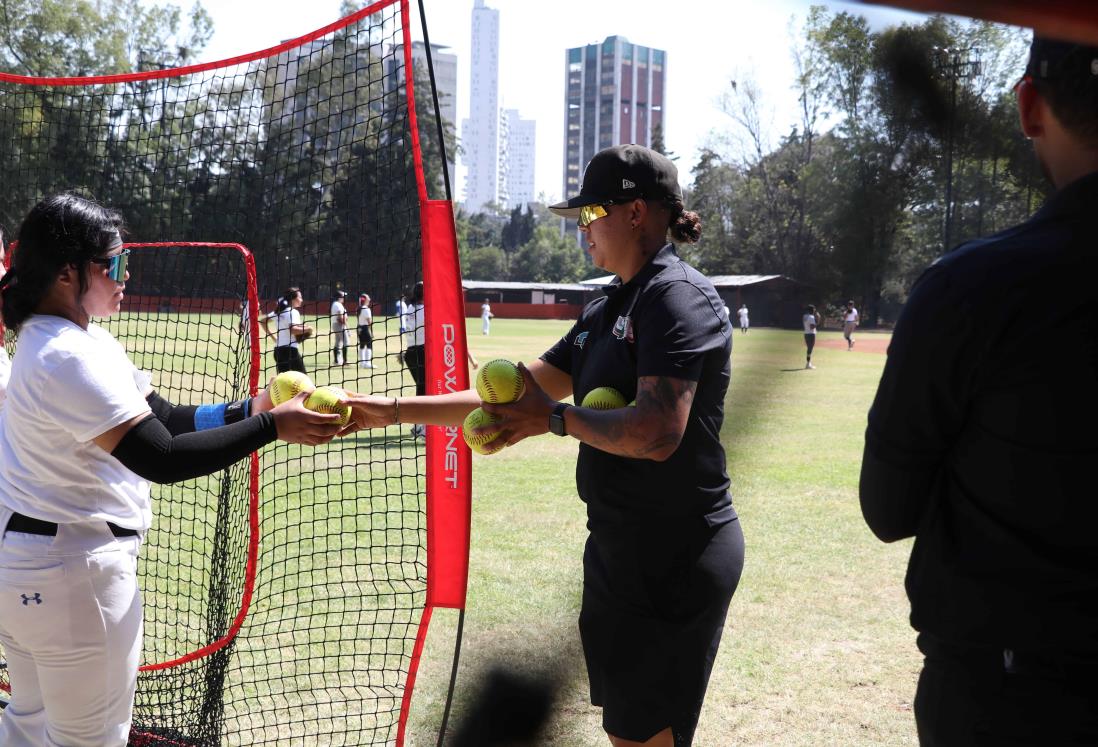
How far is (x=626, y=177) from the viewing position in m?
2.48

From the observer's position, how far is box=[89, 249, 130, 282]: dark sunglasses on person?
2553 mm

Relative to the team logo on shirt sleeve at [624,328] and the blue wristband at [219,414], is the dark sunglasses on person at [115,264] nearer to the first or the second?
the blue wristband at [219,414]

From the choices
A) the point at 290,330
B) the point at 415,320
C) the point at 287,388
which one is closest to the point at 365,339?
the point at 415,320

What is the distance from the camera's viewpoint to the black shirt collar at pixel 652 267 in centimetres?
247

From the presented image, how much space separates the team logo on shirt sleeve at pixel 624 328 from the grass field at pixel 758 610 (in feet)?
1.02

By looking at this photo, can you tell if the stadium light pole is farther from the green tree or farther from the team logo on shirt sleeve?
the green tree

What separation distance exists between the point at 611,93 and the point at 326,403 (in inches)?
5259

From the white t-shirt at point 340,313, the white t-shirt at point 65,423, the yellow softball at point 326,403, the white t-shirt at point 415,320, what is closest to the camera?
the white t-shirt at point 65,423

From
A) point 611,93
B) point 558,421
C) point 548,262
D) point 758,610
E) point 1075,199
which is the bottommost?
point 758,610

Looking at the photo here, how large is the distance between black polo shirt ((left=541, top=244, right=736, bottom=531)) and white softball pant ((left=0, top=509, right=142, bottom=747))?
1315 mm

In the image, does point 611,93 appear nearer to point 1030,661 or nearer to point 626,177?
point 626,177

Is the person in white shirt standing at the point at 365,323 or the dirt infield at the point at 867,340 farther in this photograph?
the person in white shirt standing at the point at 365,323

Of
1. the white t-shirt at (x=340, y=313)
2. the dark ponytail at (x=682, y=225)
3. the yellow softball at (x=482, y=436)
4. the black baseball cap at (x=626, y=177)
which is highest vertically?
the black baseball cap at (x=626, y=177)

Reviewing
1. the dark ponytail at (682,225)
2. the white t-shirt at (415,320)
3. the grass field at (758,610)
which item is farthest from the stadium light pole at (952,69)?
the white t-shirt at (415,320)
